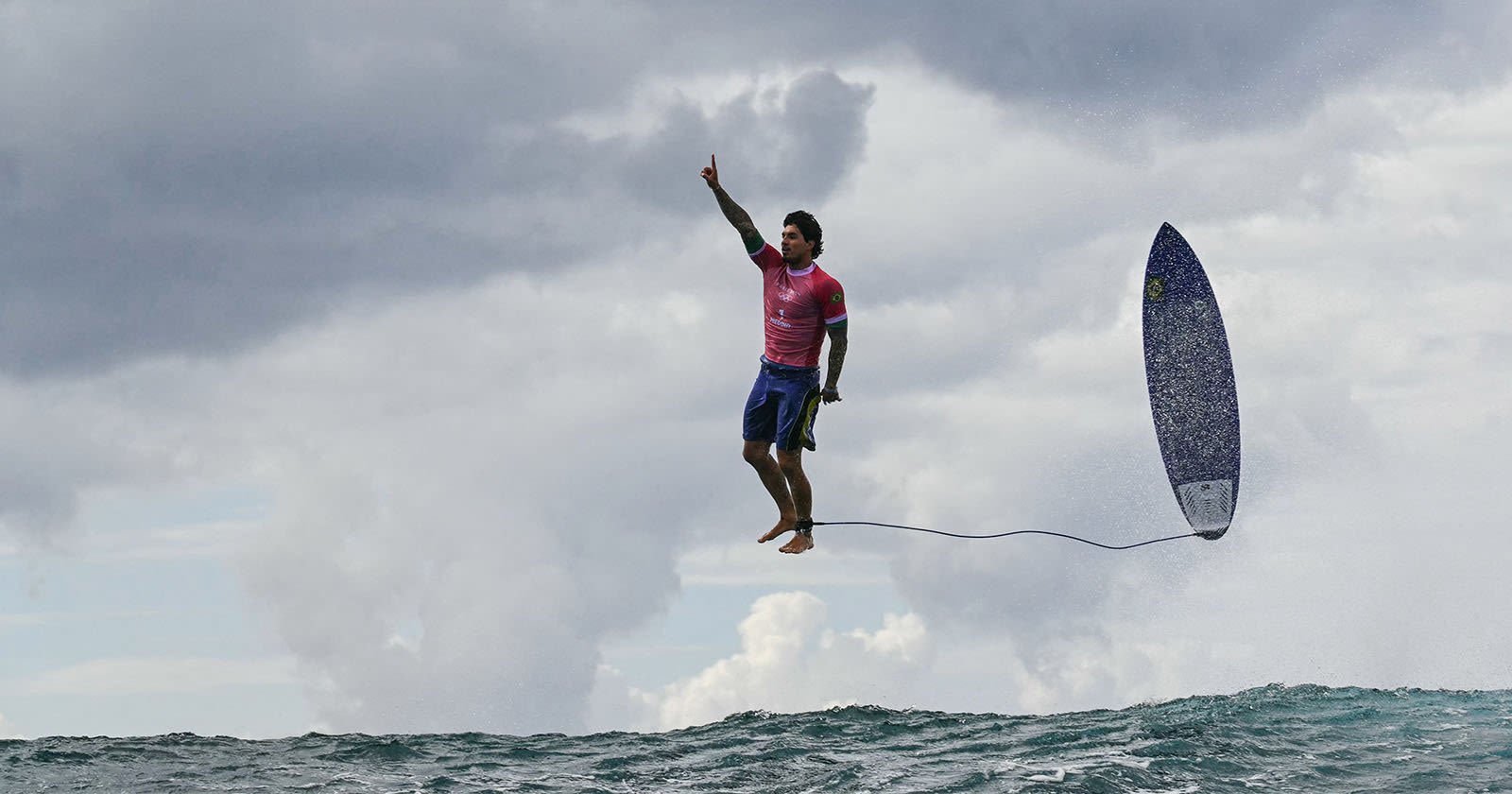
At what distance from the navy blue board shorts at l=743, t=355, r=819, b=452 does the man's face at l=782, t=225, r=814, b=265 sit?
51.4 inches

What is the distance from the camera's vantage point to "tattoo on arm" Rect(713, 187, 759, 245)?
1550 cm

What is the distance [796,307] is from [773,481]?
2.29 meters

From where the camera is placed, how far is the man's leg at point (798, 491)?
16109 millimetres

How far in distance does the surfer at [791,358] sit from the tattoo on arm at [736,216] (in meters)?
0.01

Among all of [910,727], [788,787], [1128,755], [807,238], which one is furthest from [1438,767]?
[807,238]

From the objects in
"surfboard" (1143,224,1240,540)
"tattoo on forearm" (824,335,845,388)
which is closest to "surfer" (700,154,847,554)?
"tattoo on forearm" (824,335,845,388)

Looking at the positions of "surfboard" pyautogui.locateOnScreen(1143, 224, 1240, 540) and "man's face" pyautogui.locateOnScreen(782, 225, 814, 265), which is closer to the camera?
"man's face" pyautogui.locateOnScreen(782, 225, 814, 265)

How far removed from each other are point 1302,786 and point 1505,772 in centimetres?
231

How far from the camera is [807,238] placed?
51.0ft

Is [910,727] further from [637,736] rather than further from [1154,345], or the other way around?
[1154,345]

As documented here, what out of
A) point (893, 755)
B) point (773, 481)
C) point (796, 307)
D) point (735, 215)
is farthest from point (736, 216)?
point (893, 755)

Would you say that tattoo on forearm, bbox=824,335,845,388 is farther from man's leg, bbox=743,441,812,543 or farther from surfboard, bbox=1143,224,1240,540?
surfboard, bbox=1143,224,1240,540

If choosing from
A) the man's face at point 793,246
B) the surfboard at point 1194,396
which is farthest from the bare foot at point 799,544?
the surfboard at point 1194,396

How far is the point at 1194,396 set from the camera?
60.7 ft
